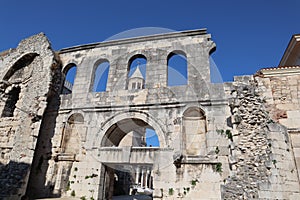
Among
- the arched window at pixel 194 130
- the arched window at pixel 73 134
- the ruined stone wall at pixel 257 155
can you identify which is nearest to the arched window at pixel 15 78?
the arched window at pixel 73 134

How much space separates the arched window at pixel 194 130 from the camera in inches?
313

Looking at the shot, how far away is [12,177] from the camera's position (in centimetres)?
786

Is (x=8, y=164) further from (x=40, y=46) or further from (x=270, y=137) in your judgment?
(x=270, y=137)

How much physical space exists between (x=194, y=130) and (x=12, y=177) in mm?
7046

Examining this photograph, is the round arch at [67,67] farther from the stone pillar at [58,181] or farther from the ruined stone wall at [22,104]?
the stone pillar at [58,181]

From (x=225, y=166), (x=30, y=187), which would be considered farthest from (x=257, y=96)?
(x=30, y=187)

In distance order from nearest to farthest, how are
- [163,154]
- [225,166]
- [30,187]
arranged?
1. [225,166]
2. [163,154]
3. [30,187]

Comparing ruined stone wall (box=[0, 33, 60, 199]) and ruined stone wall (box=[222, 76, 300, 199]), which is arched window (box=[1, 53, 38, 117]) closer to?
ruined stone wall (box=[0, 33, 60, 199])

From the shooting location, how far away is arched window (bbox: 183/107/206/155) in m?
7.96

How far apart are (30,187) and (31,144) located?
185 cm

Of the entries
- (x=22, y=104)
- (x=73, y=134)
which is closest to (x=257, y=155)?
(x=73, y=134)

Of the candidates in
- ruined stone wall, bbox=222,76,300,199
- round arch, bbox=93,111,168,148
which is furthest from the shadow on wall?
ruined stone wall, bbox=222,76,300,199

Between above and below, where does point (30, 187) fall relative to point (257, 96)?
below

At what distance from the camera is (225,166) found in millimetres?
7145
